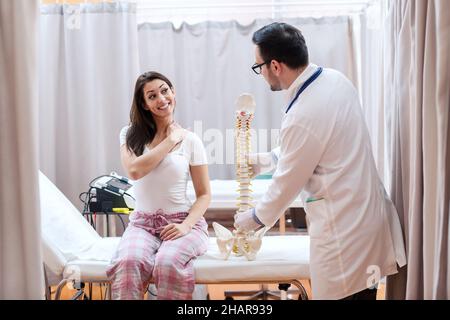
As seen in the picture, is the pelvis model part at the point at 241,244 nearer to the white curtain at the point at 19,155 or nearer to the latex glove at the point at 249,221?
the latex glove at the point at 249,221

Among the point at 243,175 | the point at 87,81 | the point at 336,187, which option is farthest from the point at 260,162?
the point at 87,81

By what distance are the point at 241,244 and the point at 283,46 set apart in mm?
827

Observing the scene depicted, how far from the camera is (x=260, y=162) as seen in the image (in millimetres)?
2260

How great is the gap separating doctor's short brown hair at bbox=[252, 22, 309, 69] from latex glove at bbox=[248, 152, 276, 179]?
0.50m

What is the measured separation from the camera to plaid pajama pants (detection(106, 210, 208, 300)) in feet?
6.73

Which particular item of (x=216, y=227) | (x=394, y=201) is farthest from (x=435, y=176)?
(x=216, y=227)

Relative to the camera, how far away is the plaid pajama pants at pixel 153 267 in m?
2.05

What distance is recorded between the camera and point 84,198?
3.69 metres

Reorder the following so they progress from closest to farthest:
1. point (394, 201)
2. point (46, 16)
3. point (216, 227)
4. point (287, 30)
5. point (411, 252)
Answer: point (411, 252), point (287, 30), point (394, 201), point (216, 227), point (46, 16)

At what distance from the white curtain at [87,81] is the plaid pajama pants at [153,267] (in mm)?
1570

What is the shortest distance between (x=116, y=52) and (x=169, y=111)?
1.47m

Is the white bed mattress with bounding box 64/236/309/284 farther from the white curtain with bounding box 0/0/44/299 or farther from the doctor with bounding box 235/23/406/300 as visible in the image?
the white curtain with bounding box 0/0/44/299
